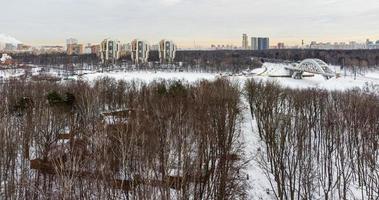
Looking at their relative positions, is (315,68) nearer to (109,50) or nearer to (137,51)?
(137,51)

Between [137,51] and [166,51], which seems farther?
[166,51]

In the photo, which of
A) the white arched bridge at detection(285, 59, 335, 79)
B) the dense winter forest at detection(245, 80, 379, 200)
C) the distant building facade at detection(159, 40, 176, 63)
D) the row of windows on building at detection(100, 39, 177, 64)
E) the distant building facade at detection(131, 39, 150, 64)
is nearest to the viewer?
the dense winter forest at detection(245, 80, 379, 200)

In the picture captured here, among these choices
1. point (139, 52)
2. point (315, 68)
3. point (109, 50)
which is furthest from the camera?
point (139, 52)

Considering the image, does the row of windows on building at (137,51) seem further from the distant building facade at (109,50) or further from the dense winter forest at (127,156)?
the dense winter forest at (127,156)

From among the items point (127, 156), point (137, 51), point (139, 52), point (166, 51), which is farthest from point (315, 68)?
point (127, 156)

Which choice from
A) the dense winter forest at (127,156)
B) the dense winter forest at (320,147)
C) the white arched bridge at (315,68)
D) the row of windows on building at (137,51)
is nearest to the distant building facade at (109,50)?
the row of windows on building at (137,51)

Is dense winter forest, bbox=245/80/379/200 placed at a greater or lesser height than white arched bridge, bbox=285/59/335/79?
lesser

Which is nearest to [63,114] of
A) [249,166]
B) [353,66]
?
[249,166]

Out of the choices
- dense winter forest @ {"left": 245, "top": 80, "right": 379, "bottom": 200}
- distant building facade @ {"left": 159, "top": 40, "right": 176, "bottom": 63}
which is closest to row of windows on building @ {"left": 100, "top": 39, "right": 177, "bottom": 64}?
distant building facade @ {"left": 159, "top": 40, "right": 176, "bottom": 63}

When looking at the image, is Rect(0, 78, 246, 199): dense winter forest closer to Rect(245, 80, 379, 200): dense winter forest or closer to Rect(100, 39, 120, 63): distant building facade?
Rect(245, 80, 379, 200): dense winter forest
